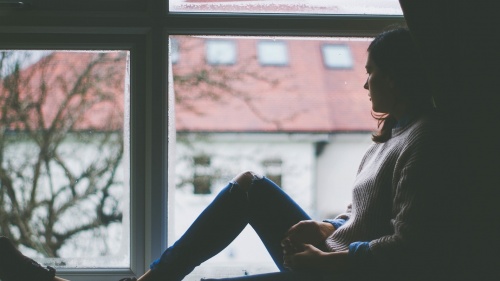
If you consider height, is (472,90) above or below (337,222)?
above

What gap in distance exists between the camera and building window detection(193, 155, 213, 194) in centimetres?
173

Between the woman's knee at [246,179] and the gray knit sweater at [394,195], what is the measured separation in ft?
0.79

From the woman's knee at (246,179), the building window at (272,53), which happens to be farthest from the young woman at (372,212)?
the building window at (272,53)

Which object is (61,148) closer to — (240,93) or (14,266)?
(14,266)

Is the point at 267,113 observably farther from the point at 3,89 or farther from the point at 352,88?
the point at 3,89

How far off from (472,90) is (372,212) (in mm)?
356

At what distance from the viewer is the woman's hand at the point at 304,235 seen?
1331mm

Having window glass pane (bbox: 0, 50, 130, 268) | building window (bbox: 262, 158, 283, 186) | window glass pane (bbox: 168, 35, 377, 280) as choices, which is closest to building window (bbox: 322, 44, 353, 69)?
window glass pane (bbox: 168, 35, 377, 280)

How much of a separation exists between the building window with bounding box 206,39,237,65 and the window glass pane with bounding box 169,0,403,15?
10 cm

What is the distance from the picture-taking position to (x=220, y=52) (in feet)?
5.59

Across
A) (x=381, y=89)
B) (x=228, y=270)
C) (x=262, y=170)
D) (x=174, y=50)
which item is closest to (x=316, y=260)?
(x=381, y=89)

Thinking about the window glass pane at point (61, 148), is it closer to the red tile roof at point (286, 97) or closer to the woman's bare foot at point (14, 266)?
the red tile roof at point (286, 97)

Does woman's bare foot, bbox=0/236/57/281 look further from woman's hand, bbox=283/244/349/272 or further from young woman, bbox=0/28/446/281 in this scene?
woman's hand, bbox=283/244/349/272

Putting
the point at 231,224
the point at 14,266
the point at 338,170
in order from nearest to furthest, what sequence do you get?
the point at 14,266 < the point at 231,224 < the point at 338,170
